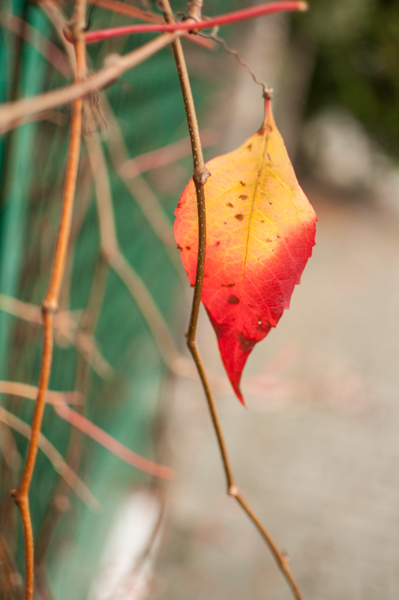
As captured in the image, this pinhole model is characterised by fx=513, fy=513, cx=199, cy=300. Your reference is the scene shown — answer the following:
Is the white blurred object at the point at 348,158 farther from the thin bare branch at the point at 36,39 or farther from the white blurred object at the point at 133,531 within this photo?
the thin bare branch at the point at 36,39

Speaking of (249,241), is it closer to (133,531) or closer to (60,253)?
(60,253)

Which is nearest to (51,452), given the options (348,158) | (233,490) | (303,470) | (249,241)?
(233,490)

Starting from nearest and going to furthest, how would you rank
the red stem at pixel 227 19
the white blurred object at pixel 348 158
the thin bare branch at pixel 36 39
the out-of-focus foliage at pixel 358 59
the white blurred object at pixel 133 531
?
1. the red stem at pixel 227 19
2. the thin bare branch at pixel 36 39
3. the white blurred object at pixel 133 531
4. the out-of-focus foliage at pixel 358 59
5. the white blurred object at pixel 348 158

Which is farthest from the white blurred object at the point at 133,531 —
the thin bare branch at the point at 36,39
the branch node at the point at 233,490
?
the branch node at the point at 233,490

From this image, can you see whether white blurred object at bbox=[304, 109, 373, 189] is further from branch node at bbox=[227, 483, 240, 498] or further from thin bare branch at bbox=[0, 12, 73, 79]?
branch node at bbox=[227, 483, 240, 498]

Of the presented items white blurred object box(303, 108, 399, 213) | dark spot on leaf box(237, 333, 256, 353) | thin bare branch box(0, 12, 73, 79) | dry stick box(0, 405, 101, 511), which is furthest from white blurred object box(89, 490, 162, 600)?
white blurred object box(303, 108, 399, 213)

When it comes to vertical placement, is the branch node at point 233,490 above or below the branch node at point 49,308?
below

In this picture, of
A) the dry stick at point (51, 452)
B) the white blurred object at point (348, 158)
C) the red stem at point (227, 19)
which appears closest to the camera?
the red stem at point (227, 19)

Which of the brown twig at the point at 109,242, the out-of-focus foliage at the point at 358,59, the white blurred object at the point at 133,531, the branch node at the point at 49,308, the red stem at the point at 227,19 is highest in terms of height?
the out-of-focus foliage at the point at 358,59
